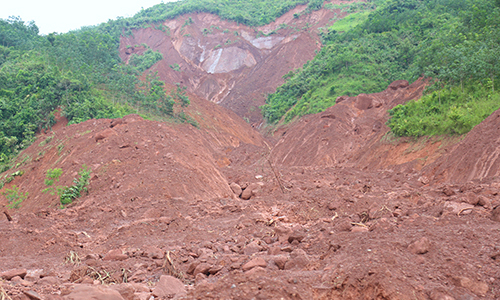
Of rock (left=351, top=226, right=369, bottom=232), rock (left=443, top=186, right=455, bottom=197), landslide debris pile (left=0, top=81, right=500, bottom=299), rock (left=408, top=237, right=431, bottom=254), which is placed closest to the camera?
landslide debris pile (left=0, top=81, right=500, bottom=299)

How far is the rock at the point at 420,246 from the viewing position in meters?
5.69

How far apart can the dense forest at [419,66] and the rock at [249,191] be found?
9.15 m

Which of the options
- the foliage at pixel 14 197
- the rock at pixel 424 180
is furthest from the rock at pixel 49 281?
the rock at pixel 424 180

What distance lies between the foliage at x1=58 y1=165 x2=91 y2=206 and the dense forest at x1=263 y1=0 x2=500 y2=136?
15.7m

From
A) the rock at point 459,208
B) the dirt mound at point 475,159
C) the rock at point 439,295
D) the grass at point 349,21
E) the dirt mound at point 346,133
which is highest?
the rock at point 439,295

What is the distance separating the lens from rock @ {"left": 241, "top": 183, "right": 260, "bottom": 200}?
55.3ft

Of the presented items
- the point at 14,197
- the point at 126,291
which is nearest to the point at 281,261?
the point at 126,291

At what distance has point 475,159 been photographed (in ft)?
44.8

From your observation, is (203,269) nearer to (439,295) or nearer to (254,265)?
(254,265)

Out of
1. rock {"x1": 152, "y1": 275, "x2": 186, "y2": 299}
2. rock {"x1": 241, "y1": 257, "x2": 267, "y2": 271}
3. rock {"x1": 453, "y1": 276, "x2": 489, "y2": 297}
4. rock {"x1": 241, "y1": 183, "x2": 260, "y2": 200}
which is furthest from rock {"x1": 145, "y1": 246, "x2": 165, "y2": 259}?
rock {"x1": 241, "y1": 183, "x2": 260, "y2": 200}

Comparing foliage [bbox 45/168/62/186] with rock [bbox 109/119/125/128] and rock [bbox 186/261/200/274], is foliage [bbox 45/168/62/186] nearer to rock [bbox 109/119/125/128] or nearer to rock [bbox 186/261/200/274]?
rock [bbox 109/119/125/128]

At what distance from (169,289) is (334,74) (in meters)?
43.5

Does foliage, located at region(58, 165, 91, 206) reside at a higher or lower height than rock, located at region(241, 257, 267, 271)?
higher

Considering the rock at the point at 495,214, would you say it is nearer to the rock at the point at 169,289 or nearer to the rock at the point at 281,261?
the rock at the point at 281,261
